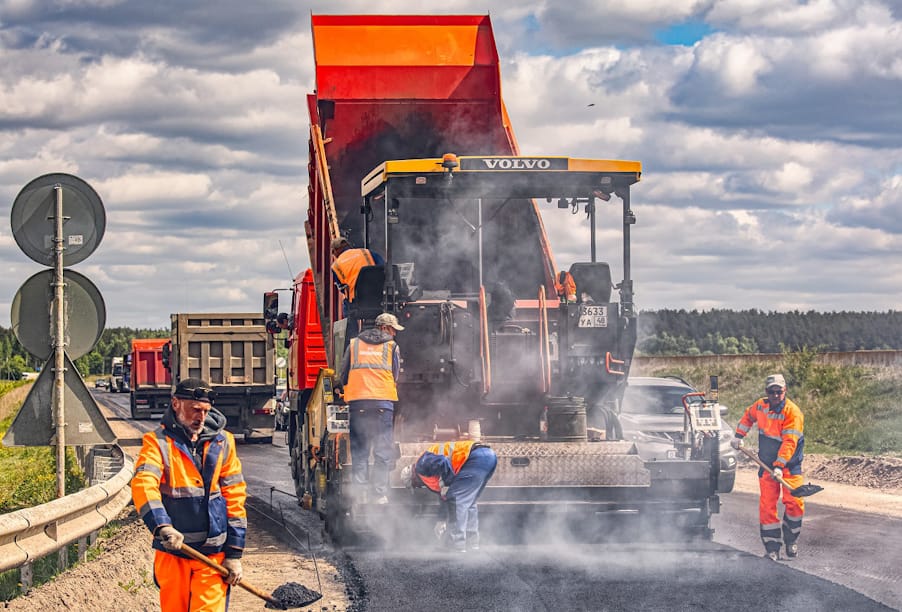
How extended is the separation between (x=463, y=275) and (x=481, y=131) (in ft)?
8.70

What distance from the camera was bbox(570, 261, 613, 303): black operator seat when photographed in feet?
36.6

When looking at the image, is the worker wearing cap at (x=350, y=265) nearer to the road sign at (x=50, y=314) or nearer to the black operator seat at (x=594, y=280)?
the black operator seat at (x=594, y=280)

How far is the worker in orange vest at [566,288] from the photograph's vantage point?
11.0 metres

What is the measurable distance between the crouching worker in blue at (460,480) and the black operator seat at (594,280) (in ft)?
6.97

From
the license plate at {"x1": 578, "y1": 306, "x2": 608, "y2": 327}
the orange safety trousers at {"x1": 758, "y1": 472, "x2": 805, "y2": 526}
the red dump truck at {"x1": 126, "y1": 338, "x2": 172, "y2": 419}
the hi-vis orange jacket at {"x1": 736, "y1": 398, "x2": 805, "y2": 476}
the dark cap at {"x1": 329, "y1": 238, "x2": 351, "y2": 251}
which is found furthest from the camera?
the red dump truck at {"x1": 126, "y1": 338, "x2": 172, "y2": 419}

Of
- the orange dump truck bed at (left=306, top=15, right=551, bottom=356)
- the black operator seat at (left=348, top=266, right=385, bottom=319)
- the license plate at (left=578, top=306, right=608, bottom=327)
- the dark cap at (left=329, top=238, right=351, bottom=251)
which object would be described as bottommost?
the license plate at (left=578, top=306, right=608, bottom=327)

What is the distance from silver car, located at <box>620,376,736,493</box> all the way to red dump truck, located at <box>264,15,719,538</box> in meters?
2.18

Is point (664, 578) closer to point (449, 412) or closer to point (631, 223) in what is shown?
point (449, 412)

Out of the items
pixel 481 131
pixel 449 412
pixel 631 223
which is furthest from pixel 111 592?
pixel 481 131

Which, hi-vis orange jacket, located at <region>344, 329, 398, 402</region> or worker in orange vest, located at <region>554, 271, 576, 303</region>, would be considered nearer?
hi-vis orange jacket, located at <region>344, 329, 398, 402</region>

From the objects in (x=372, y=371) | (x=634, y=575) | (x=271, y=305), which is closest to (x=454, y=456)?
(x=372, y=371)

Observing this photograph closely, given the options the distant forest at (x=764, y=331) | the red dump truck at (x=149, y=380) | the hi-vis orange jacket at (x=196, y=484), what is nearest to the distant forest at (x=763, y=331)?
the distant forest at (x=764, y=331)

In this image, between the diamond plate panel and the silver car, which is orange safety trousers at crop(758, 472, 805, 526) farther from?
the silver car

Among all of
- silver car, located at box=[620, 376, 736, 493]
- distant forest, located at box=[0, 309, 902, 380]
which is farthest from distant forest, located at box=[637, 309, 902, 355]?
silver car, located at box=[620, 376, 736, 493]
